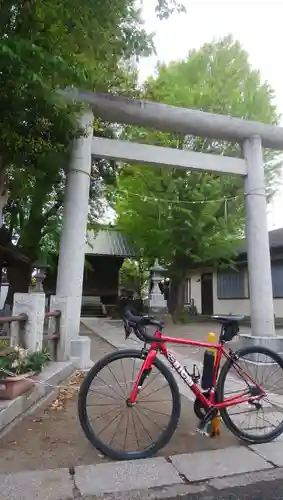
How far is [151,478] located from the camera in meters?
2.42

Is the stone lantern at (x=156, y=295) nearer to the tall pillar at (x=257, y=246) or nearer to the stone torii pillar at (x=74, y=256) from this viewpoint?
the tall pillar at (x=257, y=246)

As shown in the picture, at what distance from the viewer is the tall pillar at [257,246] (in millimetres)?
6570

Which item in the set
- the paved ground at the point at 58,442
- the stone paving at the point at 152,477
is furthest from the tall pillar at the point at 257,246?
the stone paving at the point at 152,477

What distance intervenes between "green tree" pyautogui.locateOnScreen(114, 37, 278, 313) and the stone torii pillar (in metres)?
4.84

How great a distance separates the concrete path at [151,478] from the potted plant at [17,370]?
3.43 ft

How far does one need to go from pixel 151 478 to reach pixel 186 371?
856 mm

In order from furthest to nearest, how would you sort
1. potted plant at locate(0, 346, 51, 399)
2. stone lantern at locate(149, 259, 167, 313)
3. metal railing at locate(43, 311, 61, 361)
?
stone lantern at locate(149, 259, 167, 313) < metal railing at locate(43, 311, 61, 361) < potted plant at locate(0, 346, 51, 399)

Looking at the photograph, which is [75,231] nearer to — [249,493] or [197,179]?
[249,493]

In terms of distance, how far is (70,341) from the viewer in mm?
5699

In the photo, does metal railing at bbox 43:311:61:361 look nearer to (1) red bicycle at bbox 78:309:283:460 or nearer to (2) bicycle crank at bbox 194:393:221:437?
(1) red bicycle at bbox 78:309:283:460

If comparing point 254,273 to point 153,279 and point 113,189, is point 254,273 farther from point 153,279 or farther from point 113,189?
point 113,189

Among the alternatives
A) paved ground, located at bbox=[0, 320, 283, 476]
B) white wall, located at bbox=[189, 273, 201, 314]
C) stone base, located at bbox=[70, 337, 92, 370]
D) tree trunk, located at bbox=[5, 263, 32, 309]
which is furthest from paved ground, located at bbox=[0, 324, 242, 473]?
white wall, located at bbox=[189, 273, 201, 314]

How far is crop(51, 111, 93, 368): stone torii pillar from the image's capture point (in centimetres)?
562

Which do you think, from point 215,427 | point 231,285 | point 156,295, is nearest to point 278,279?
point 231,285
